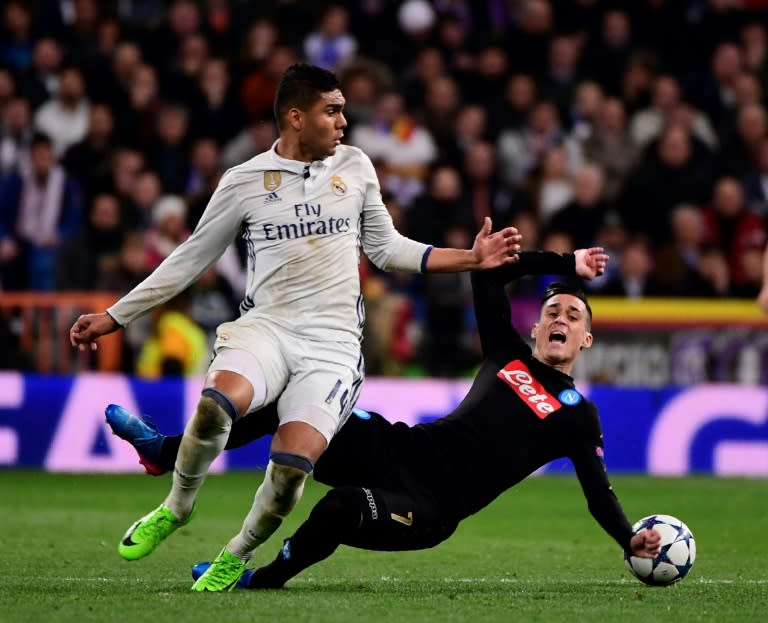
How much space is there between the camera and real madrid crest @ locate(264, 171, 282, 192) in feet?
24.2

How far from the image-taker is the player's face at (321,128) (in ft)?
24.2

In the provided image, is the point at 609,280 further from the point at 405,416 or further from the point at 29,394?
the point at 29,394

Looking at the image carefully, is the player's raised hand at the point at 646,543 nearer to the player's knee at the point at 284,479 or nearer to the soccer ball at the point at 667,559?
the soccer ball at the point at 667,559

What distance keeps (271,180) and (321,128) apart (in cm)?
33

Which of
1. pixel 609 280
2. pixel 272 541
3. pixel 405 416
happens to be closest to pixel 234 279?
pixel 405 416

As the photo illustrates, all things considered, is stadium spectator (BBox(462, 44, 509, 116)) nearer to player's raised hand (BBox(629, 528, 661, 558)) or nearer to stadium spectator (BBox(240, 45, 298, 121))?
stadium spectator (BBox(240, 45, 298, 121))

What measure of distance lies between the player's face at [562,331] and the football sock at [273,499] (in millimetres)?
1471

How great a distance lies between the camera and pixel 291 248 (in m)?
7.36

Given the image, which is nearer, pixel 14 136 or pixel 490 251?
pixel 490 251

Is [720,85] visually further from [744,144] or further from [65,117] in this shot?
[65,117]

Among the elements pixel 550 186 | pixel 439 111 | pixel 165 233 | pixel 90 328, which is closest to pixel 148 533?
pixel 90 328

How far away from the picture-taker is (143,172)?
50.4ft

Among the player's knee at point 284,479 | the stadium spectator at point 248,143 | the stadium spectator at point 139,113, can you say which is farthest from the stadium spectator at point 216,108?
the player's knee at point 284,479

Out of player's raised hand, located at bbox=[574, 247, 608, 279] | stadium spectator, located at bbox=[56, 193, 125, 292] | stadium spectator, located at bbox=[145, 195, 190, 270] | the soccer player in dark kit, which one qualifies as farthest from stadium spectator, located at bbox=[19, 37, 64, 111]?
player's raised hand, located at bbox=[574, 247, 608, 279]
